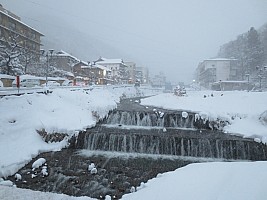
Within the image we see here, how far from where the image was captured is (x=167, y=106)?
3556cm

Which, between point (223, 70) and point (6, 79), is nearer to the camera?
point (6, 79)

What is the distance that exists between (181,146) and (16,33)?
47.9 m

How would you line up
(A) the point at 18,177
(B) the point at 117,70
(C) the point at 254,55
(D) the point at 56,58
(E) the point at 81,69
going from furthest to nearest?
(B) the point at 117,70 → (E) the point at 81,69 → (C) the point at 254,55 → (D) the point at 56,58 → (A) the point at 18,177

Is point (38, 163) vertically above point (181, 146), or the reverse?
point (181, 146)

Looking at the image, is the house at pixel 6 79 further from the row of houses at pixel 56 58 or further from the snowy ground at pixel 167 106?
the snowy ground at pixel 167 106

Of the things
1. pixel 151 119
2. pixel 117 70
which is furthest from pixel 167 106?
pixel 117 70

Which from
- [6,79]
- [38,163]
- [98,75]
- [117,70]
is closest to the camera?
[38,163]

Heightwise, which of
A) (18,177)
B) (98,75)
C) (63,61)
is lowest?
(18,177)

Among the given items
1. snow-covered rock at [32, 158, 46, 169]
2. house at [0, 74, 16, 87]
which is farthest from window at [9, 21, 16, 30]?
snow-covered rock at [32, 158, 46, 169]

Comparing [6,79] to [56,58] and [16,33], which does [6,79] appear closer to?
[16,33]

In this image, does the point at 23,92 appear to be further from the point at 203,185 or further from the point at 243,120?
the point at 243,120

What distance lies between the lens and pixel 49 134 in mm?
16000

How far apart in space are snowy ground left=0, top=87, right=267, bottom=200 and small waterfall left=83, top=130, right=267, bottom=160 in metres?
1.70

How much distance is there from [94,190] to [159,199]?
12.2 feet
